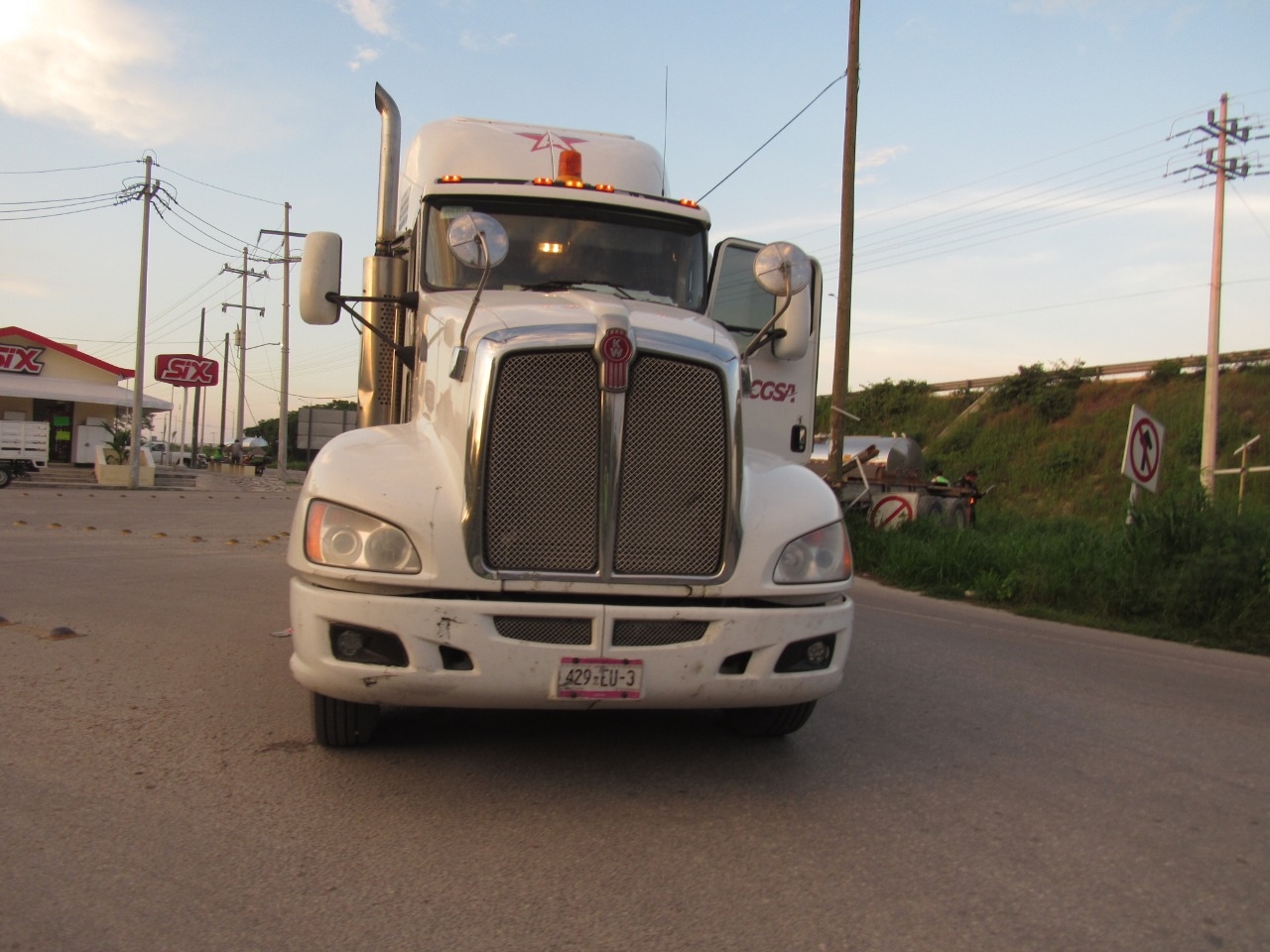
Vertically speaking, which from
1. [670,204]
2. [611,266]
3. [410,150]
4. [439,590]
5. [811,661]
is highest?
[410,150]

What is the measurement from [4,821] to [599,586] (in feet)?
7.17

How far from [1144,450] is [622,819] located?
981 centimetres

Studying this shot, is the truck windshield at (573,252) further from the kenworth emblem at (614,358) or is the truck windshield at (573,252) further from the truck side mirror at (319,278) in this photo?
the kenworth emblem at (614,358)

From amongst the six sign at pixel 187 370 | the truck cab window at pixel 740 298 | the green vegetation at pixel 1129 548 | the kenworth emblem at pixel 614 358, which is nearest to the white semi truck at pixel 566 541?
the kenworth emblem at pixel 614 358

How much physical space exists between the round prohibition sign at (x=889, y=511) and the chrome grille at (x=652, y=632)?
1411cm

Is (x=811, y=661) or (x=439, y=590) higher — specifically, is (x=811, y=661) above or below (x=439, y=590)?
below

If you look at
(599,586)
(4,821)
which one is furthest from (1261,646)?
(4,821)

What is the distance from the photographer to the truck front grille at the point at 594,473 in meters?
4.12

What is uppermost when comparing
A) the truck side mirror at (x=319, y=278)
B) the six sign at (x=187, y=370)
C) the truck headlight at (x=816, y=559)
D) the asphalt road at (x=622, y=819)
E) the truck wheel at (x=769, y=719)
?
the six sign at (x=187, y=370)

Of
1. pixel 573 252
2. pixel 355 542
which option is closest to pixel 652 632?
pixel 355 542

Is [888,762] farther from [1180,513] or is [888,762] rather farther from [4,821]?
[1180,513]

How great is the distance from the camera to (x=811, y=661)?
441cm

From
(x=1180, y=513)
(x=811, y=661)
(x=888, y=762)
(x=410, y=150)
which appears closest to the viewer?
(x=811, y=661)

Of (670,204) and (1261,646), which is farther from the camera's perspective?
(1261,646)
